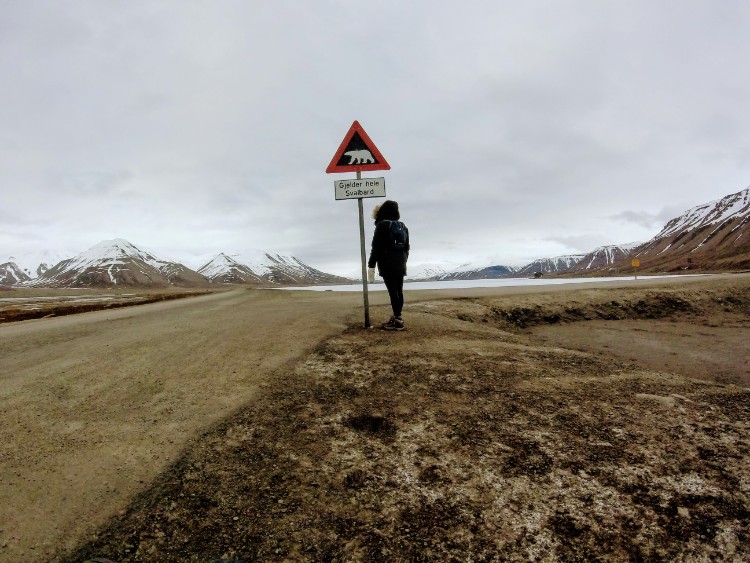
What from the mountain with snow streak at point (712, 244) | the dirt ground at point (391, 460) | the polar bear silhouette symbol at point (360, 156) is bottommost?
the dirt ground at point (391, 460)

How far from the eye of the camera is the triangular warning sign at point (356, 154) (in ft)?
25.2

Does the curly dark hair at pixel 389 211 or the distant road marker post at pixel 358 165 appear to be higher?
the distant road marker post at pixel 358 165

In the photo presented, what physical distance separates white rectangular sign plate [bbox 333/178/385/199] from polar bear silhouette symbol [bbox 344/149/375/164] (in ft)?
1.37

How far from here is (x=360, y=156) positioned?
771 cm

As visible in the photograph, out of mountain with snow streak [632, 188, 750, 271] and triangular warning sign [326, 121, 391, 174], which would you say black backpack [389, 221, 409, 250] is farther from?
mountain with snow streak [632, 188, 750, 271]

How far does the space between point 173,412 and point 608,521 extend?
3.75 meters

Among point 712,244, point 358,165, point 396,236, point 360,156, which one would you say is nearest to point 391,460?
point 396,236

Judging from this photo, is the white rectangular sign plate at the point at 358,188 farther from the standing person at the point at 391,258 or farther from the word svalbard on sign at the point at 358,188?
the standing person at the point at 391,258

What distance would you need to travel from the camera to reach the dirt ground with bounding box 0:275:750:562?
2234mm

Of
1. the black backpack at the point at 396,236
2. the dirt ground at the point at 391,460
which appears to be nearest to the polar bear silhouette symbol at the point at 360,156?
the black backpack at the point at 396,236

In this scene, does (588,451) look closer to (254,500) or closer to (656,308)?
(254,500)

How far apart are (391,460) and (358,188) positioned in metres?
5.58

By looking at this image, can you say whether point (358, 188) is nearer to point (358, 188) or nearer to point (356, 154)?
point (358, 188)

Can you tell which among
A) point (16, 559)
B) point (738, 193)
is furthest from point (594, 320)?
point (738, 193)
